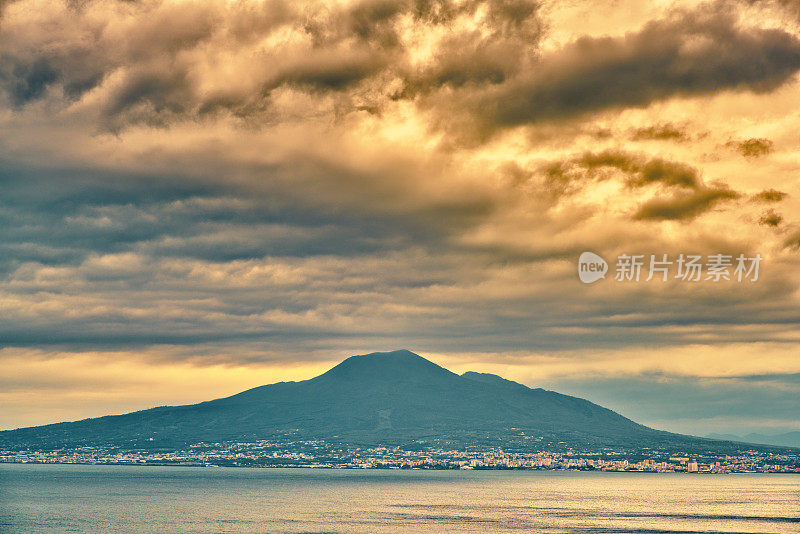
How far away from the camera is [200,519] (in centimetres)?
16812

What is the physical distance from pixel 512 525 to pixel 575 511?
140 ft

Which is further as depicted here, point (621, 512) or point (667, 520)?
point (621, 512)

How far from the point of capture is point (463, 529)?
150250mm

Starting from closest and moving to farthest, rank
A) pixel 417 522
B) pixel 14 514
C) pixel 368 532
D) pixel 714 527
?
pixel 368 532 < pixel 714 527 < pixel 417 522 < pixel 14 514

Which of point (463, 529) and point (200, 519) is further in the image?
point (200, 519)

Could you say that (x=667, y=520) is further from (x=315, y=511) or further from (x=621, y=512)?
(x=315, y=511)

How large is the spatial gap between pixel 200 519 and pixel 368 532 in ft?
144

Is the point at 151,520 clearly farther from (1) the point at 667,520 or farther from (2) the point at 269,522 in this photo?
(1) the point at 667,520

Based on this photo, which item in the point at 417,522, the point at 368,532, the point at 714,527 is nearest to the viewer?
the point at 368,532

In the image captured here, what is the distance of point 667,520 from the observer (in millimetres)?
169000

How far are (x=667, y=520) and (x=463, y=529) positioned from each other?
155ft

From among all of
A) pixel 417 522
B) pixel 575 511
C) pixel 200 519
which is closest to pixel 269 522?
pixel 200 519

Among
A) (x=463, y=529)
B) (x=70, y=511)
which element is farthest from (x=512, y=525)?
(x=70, y=511)

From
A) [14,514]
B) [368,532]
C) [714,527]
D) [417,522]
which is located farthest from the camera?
[14,514]
